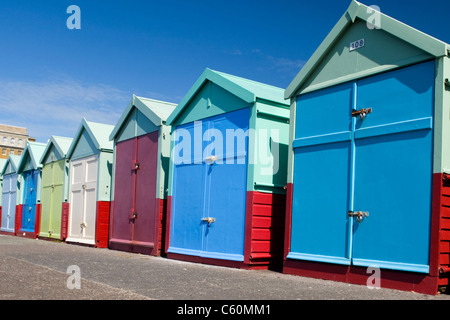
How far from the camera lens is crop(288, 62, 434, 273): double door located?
714 centimetres

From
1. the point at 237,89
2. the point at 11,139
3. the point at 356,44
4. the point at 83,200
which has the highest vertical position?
the point at 11,139

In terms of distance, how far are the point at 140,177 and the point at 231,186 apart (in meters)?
4.60

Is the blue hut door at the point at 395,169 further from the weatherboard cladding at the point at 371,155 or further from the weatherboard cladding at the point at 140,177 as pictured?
the weatherboard cladding at the point at 140,177

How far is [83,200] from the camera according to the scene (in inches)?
704

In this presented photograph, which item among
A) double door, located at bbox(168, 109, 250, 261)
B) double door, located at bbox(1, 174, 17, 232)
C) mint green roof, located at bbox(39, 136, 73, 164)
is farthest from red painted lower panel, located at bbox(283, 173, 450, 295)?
double door, located at bbox(1, 174, 17, 232)

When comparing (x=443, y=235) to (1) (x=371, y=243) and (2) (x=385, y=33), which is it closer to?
(1) (x=371, y=243)

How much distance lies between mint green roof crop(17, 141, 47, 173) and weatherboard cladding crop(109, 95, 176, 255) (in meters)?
8.66

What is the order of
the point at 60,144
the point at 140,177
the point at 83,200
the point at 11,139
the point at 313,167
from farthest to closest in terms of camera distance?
the point at 11,139 → the point at 60,144 → the point at 83,200 → the point at 140,177 → the point at 313,167

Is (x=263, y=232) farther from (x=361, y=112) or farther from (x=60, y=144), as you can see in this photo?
(x=60, y=144)

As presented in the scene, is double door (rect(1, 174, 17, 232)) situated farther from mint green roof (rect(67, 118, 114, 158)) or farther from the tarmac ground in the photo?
the tarmac ground

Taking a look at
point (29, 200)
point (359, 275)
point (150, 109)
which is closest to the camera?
point (359, 275)

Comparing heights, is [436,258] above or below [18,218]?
above

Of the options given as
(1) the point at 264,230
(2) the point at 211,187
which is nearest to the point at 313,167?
(1) the point at 264,230

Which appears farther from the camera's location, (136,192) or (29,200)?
(29,200)
